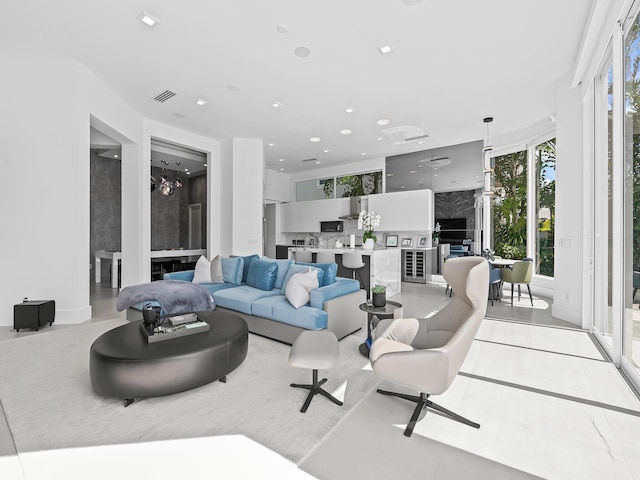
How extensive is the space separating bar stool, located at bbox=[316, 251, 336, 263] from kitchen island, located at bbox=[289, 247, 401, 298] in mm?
65

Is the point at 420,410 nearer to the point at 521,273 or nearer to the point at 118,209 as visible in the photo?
the point at 521,273

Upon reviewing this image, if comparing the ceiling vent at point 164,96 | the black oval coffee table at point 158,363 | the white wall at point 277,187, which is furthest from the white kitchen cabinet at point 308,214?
the black oval coffee table at point 158,363

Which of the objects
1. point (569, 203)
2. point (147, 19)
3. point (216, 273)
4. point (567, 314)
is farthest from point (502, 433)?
point (147, 19)

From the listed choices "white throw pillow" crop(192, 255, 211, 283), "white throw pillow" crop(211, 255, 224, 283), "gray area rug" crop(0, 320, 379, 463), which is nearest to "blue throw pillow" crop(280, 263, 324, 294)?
"gray area rug" crop(0, 320, 379, 463)

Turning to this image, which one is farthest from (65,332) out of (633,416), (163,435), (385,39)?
Answer: (633,416)

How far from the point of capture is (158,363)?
214 cm

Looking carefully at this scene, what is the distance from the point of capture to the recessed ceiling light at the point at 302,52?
3620 millimetres

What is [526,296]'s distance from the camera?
6.13m

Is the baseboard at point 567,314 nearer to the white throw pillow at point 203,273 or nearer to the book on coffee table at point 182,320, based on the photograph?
the book on coffee table at point 182,320

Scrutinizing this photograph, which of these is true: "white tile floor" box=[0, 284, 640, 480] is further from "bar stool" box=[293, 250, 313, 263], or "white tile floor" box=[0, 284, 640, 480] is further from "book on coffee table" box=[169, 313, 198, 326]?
"bar stool" box=[293, 250, 313, 263]

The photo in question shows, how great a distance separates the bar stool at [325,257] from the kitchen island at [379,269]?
0.21 feet

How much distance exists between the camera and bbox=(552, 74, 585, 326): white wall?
4.14m

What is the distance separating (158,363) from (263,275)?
2042 millimetres

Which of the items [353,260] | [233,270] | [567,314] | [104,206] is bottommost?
[567,314]
